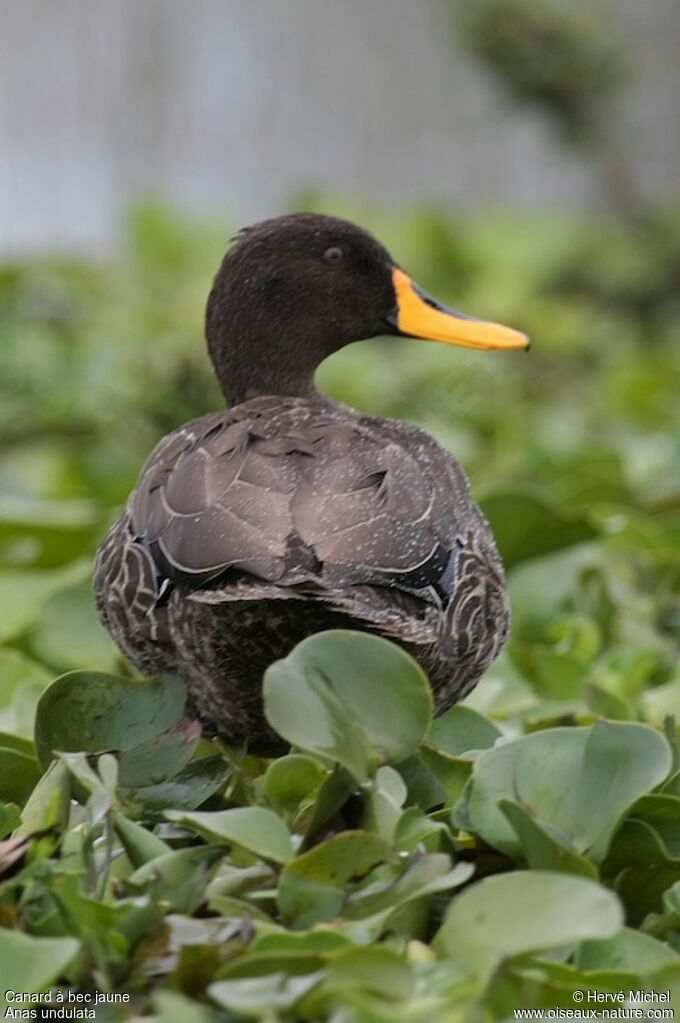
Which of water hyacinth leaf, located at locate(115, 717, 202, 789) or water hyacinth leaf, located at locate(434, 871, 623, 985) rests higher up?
water hyacinth leaf, located at locate(434, 871, 623, 985)

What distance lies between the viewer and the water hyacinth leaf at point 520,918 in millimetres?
1806

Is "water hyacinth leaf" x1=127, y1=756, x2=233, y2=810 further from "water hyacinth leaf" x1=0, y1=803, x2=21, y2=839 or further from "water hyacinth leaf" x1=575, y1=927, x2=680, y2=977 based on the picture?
"water hyacinth leaf" x1=575, y1=927, x2=680, y2=977

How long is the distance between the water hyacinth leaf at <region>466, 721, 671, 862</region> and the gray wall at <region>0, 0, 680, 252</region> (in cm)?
635

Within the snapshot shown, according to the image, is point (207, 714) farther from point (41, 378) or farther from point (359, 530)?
point (41, 378)

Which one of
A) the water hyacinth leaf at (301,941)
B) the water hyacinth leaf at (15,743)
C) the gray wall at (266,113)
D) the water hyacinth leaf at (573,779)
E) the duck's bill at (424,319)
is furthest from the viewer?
the gray wall at (266,113)

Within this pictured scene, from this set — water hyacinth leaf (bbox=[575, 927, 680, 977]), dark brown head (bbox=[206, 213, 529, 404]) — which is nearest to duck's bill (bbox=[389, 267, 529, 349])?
dark brown head (bbox=[206, 213, 529, 404])

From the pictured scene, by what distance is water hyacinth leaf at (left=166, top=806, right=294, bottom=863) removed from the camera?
6.75ft

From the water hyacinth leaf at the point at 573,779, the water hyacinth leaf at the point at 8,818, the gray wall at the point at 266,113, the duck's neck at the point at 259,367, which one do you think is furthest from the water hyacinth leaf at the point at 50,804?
the gray wall at the point at 266,113

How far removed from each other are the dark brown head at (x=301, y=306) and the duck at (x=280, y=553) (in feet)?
0.05

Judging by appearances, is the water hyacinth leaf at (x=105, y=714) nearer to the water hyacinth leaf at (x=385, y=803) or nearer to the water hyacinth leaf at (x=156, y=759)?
the water hyacinth leaf at (x=156, y=759)

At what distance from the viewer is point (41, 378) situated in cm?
593

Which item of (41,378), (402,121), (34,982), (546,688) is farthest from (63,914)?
Result: (402,121)

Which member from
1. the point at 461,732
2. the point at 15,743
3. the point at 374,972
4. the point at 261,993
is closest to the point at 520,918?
the point at 374,972

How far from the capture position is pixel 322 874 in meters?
2.08
